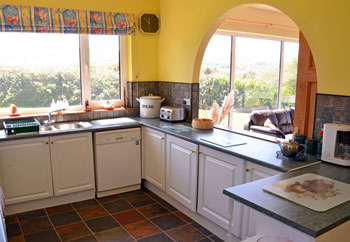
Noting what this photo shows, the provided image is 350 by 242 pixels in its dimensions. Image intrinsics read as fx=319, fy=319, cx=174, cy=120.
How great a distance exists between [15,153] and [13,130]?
8.9 inches

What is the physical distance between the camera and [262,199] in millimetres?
1661

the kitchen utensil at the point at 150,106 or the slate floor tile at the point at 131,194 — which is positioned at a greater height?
the kitchen utensil at the point at 150,106

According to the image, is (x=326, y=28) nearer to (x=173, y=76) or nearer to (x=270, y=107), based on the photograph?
(x=173, y=76)

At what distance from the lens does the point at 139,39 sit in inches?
163

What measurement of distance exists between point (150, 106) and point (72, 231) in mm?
1748

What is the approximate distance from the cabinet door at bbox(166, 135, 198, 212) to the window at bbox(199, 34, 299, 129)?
6.82 feet

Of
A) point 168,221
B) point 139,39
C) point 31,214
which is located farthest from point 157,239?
point 139,39

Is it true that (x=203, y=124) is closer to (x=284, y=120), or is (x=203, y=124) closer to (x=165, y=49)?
(x=165, y=49)

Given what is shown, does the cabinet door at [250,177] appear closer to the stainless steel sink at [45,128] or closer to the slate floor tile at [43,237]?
the slate floor tile at [43,237]

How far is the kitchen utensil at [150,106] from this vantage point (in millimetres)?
4038

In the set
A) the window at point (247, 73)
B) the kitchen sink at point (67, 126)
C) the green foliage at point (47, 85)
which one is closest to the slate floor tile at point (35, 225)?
the kitchen sink at point (67, 126)

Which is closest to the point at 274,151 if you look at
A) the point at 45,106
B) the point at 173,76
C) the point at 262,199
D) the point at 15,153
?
the point at 262,199

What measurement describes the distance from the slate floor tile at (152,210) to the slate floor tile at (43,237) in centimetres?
89

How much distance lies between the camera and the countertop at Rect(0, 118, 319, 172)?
2248 millimetres
